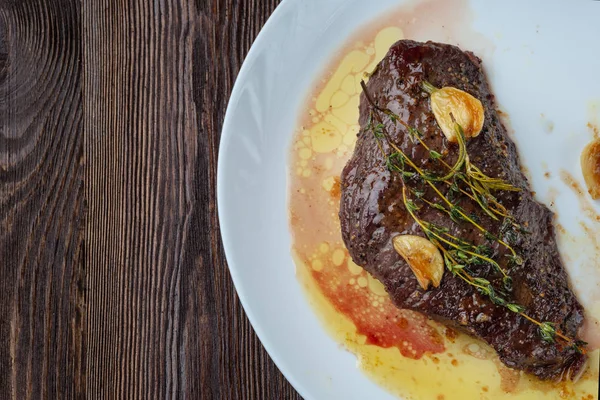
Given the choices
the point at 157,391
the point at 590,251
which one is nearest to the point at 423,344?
the point at 590,251

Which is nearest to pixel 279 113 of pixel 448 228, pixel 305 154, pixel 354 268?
pixel 305 154

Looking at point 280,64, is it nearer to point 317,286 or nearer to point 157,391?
point 317,286

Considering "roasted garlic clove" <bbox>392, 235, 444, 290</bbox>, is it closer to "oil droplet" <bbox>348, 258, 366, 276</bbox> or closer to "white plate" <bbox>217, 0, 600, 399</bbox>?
"oil droplet" <bbox>348, 258, 366, 276</bbox>

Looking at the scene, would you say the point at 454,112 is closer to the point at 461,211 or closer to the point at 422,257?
the point at 461,211

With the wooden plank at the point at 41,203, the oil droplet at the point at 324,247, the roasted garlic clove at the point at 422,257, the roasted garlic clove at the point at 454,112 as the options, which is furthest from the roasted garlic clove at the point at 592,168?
the wooden plank at the point at 41,203

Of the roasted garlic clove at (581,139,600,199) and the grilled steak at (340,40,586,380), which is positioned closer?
the grilled steak at (340,40,586,380)

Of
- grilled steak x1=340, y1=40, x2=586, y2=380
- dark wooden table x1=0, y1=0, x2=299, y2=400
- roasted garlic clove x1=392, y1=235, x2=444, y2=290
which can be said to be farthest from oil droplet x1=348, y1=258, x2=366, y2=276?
dark wooden table x1=0, y1=0, x2=299, y2=400

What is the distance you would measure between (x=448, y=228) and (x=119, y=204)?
158 centimetres

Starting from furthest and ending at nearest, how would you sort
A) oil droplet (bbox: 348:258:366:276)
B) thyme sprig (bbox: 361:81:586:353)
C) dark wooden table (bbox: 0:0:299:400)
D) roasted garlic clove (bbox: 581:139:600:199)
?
1. dark wooden table (bbox: 0:0:299:400)
2. oil droplet (bbox: 348:258:366:276)
3. roasted garlic clove (bbox: 581:139:600:199)
4. thyme sprig (bbox: 361:81:586:353)

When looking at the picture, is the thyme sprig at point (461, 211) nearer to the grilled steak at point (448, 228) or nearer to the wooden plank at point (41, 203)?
the grilled steak at point (448, 228)

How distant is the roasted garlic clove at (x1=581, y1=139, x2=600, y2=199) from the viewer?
2.45m

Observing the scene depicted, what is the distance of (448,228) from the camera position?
7.17ft

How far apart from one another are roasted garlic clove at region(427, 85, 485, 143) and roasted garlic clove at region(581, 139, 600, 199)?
1.91 ft

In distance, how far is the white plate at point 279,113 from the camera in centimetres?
248
